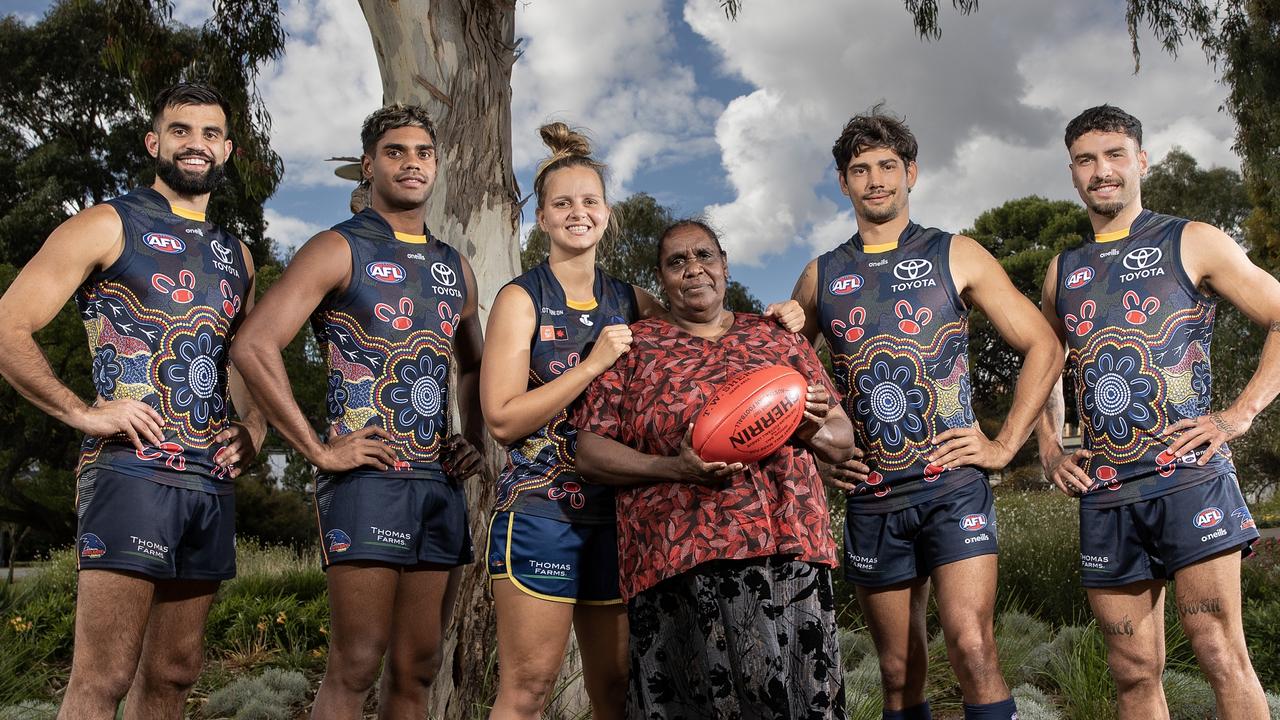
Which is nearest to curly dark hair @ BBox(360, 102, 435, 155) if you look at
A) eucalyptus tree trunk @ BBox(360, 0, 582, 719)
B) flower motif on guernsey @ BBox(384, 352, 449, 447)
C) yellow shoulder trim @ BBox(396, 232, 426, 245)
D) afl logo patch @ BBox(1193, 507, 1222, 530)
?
yellow shoulder trim @ BBox(396, 232, 426, 245)

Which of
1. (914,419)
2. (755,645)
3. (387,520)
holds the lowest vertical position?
(755,645)

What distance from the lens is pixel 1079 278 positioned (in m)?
3.95

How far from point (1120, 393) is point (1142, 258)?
21.4 inches

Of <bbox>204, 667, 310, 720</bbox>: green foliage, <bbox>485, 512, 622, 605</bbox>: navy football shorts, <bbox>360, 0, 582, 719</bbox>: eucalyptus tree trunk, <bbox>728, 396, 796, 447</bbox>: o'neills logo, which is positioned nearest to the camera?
<bbox>728, 396, 796, 447</bbox>: o'neills logo

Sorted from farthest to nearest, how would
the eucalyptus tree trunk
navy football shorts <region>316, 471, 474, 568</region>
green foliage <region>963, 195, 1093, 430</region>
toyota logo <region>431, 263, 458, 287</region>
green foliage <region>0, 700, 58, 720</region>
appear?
1. green foliage <region>963, 195, 1093, 430</region>
2. green foliage <region>0, 700, 58, 720</region>
3. the eucalyptus tree trunk
4. toyota logo <region>431, 263, 458, 287</region>
5. navy football shorts <region>316, 471, 474, 568</region>

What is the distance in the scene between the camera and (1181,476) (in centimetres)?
372

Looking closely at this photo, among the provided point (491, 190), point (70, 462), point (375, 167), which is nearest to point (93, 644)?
point (375, 167)

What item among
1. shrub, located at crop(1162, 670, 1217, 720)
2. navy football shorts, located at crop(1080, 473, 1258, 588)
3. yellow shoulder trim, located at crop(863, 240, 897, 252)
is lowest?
shrub, located at crop(1162, 670, 1217, 720)

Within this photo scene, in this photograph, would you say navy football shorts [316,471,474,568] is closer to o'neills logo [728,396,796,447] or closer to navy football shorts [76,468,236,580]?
navy football shorts [76,468,236,580]

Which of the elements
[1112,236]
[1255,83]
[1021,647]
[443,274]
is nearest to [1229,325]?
[1255,83]

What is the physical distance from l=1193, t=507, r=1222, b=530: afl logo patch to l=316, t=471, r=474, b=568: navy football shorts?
273 centimetres

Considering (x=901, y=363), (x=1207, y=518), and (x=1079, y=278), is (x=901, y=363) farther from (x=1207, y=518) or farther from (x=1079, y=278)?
(x=1207, y=518)

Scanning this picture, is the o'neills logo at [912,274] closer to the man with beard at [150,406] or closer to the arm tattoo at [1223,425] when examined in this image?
the arm tattoo at [1223,425]

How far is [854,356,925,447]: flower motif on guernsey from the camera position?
3707mm
